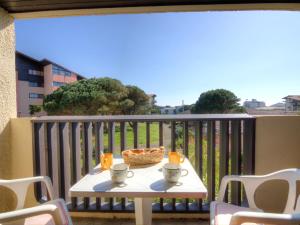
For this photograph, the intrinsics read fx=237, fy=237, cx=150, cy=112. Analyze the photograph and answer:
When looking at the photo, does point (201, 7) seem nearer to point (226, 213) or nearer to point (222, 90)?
point (226, 213)

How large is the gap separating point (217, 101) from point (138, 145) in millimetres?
11119

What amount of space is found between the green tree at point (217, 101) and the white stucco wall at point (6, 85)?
406 inches

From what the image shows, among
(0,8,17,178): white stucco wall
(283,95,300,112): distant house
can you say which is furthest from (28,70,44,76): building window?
(283,95,300,112): distant house

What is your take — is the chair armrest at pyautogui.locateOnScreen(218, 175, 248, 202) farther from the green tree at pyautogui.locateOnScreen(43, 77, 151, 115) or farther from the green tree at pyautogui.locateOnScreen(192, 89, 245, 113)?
the green tree at pyautogui.locateOnScreen(43, 77, 151, 115)

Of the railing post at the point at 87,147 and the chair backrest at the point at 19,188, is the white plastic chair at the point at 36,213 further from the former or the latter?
the railing post at the point at 87,147

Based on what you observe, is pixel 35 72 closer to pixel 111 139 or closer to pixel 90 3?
pixel 90 3

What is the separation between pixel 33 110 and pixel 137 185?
18.6 m

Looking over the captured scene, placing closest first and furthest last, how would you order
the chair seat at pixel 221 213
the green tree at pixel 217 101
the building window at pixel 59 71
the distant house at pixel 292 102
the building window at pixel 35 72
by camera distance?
the chair seat at pixel 221 213, the distant house at pixel 292 102, the green tree at pixel 217 101, the building window at pixel 35 72, the building window at pixel 59 71

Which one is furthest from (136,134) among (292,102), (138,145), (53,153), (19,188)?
(292,102)

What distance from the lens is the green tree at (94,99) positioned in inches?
555

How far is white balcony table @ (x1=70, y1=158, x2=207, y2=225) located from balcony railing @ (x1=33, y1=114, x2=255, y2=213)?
914 mm

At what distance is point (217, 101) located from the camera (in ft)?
42.0

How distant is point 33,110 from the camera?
17734 mm

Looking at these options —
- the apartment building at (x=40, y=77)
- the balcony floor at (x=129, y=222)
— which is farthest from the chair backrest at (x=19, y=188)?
the apartment building at (x=40, y=77)
